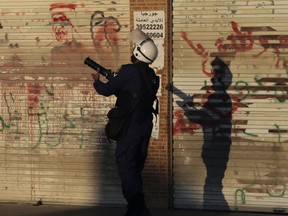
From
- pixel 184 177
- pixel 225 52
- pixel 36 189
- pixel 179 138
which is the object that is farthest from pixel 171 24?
pixel 36 189

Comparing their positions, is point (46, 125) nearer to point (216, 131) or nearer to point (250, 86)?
point (216, 131)

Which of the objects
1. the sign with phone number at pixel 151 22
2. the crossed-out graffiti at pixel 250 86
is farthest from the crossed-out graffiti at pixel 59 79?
the crossed-out graffiti at pixel 250 86

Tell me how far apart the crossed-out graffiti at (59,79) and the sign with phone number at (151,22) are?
350 mm

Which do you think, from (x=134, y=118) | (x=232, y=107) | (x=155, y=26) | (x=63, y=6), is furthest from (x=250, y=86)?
(x=63, y=6)

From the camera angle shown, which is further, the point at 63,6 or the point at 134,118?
the point at 63,6

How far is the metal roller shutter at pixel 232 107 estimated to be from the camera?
8688mm

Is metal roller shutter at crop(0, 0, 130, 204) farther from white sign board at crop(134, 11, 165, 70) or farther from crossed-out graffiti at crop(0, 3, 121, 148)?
white sign board at crop(134, 11, 165, 70)

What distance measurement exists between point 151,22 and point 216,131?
1739mm

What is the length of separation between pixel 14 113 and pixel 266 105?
3.60 meters

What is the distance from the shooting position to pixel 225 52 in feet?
28.9

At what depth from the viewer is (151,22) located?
8.87m

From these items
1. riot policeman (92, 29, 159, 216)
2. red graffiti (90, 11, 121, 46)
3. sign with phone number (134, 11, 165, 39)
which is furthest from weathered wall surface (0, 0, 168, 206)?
riot policeman (92, 29, 159, 216)

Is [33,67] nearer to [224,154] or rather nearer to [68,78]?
[68,78]

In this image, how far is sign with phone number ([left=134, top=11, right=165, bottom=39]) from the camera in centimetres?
883
